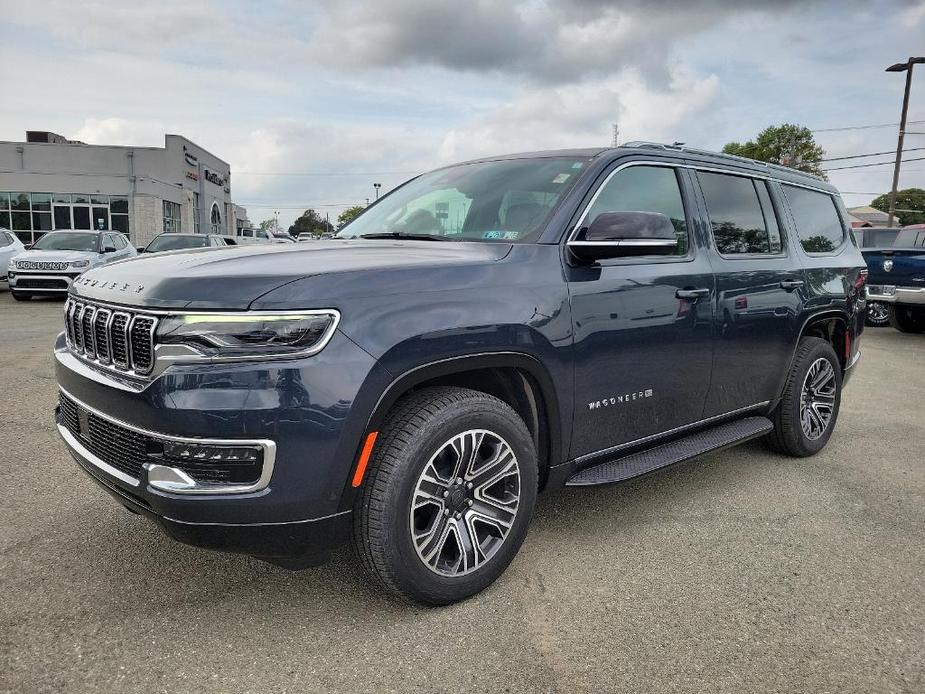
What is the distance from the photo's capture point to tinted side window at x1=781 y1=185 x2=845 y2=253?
4746 millimetres

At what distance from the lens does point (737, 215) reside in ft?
13.7

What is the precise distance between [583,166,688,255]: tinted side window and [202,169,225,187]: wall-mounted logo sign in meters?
53.2

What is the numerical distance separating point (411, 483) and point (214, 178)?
58.9 metres

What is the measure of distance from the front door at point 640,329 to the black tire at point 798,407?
1145mm

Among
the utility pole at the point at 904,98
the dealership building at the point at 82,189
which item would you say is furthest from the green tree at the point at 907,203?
the dealership building at the point at 82,189

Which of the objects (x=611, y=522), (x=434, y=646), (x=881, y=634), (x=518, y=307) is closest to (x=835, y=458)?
(x=611, y=522)

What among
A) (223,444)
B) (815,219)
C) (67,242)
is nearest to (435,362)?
(223,444)

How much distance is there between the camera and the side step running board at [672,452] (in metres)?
3.29

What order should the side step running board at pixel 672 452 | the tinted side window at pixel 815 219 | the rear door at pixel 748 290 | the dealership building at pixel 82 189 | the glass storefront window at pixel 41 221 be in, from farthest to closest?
the glass storefront window at pixel 41 221, the dealership building at pixel 82 189, the tinted side window at pixel 815 219, the rear door at pixel 748 290, the side step running board at pixel 672 452

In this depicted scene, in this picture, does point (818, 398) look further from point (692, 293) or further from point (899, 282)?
point (899, 282)

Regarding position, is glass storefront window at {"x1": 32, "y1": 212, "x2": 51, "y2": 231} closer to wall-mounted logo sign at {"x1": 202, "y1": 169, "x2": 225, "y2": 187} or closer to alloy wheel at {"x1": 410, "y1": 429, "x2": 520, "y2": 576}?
wall-mounted logo sign at {"x1": 202, "y1": 169, "x2": 225, "y2": 187}

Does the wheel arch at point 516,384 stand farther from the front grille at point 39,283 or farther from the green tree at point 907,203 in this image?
the green tree at point 907,203

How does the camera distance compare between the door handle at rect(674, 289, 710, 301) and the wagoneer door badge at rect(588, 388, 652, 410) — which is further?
the door handle at rect(674, 289, 710, 301)

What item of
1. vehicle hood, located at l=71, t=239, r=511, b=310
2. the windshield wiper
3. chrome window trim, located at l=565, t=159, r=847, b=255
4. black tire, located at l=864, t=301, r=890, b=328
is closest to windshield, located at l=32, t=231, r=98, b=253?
the windshield wiper
